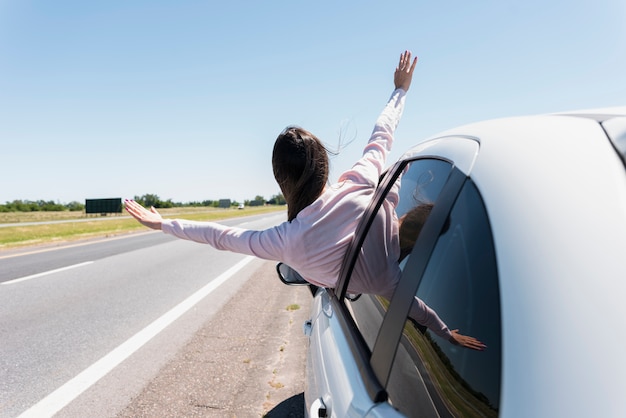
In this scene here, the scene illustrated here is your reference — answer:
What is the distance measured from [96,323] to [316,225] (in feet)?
17.9

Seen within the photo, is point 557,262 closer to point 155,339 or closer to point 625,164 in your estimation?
point 625,164

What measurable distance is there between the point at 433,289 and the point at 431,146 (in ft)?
1.92

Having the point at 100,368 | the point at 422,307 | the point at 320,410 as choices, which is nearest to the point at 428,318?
the point at 422,307

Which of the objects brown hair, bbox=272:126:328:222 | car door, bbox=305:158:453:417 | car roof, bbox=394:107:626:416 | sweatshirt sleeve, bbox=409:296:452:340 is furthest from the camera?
brown hair, bbox=272:126:328:222

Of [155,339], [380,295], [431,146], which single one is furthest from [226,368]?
[431,146]

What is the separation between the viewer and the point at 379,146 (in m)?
2.61

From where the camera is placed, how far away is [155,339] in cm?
584

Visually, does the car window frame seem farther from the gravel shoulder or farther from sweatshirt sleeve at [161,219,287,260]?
the gravel shoulder

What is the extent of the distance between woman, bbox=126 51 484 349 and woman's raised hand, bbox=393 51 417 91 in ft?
→ 1.73

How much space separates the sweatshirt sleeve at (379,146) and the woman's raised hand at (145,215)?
0.94m

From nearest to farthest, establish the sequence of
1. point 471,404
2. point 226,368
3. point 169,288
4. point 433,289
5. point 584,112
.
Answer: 1. point 471,404
2. point 584,112
3. point 433,289
4. point 226,368
5. point 169,288

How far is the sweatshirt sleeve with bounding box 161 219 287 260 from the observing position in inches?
83.2

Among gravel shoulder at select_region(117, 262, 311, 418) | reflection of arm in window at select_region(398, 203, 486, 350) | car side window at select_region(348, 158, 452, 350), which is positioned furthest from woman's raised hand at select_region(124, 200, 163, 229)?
gravel shoulder at select_region(117, 262, 311, 418)

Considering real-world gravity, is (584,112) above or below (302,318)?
above
